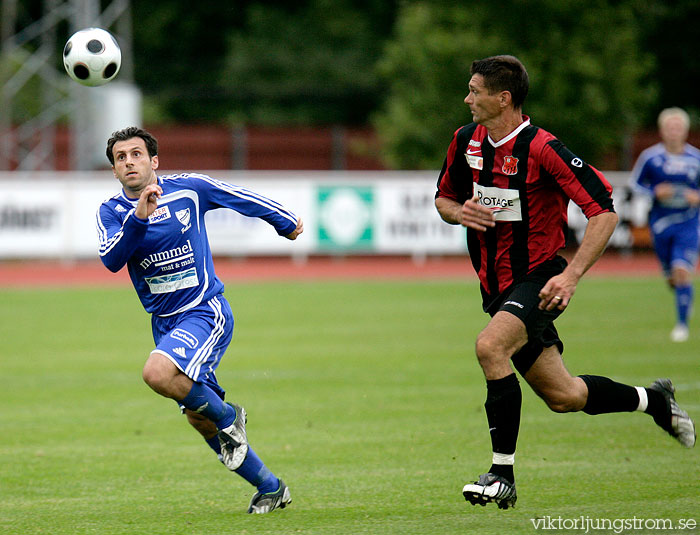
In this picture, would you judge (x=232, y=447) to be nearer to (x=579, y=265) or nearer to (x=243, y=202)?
(x=243, y=202)

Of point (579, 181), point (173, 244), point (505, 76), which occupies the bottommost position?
point (173, 244)

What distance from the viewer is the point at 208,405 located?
219 inches

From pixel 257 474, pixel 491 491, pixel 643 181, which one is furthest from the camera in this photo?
pixel 643 181

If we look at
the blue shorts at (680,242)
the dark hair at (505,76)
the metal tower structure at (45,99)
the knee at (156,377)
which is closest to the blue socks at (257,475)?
the knee at (156,377)

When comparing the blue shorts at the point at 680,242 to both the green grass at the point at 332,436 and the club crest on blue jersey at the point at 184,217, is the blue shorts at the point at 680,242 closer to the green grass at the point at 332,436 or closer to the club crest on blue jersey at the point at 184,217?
the green grass at the point at 332,436

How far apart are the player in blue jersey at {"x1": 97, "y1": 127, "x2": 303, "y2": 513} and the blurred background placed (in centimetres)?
1686

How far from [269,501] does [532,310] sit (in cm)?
174

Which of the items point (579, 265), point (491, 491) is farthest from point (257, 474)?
point (579, 265)

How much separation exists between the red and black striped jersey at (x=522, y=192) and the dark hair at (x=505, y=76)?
7.6 inches

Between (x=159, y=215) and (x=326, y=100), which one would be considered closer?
(x=159, y=215)

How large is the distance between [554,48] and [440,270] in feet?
24.6

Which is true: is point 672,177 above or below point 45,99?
below

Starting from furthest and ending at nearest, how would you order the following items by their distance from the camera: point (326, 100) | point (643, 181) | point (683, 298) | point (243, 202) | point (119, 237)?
point (326, 100)
point (643, 181)
point (683, 298)
point (243, 202)
point (119, 237)

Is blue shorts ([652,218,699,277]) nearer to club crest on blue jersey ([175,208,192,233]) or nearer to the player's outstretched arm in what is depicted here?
the player's outstretched arm
